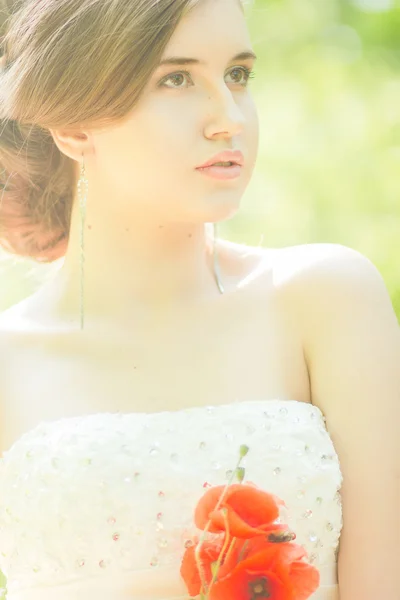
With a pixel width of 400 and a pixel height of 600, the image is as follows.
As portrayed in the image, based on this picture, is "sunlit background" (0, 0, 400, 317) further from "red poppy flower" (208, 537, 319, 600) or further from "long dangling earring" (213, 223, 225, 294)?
"red poppy flower" (208, 537, 319, 600)

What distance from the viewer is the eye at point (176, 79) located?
229 centimetres

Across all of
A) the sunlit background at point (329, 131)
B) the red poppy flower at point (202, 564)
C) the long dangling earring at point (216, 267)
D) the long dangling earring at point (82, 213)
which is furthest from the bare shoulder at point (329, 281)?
the sunlit background at point (329, 131)

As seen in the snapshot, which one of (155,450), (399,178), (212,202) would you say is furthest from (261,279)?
(399,178)

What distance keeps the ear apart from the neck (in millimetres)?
161

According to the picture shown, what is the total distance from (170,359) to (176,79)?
0.62 m

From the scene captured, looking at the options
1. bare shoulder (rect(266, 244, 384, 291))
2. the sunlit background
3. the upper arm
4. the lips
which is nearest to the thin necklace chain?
bare shoulder (rect(266, 244, 384, 291))

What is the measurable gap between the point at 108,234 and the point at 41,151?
0.31 meters

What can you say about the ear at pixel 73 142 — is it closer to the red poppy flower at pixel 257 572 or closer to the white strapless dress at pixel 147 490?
the white strapless dress at pixel 147 490

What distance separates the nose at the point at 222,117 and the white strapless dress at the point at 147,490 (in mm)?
571

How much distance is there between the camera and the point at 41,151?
2730mm

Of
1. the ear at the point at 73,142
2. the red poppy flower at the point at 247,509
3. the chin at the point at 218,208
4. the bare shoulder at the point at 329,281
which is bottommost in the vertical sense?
the red poppy flower at the point at 247,509

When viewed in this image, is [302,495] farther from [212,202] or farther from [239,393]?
[212,202]

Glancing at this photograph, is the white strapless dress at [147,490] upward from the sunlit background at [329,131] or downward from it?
downward

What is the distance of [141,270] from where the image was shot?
2570 mm
